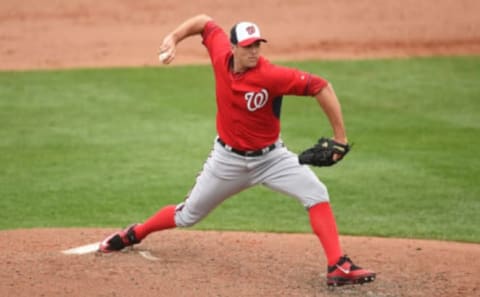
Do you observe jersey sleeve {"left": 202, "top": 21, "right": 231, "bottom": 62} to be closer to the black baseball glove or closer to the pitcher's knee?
the black baseball glove

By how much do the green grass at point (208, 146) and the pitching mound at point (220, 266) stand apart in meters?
0.53

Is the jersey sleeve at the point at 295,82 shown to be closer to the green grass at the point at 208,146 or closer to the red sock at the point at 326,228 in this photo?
the red sock at the point at 326,228

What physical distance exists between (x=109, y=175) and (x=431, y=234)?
3.49 metres

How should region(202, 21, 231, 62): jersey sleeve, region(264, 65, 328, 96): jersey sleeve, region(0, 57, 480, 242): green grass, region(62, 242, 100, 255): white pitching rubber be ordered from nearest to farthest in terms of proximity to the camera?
1. region(264, 65, 328, 96): jersey sleeve
2. region(202, 21, 231, 62): jersey sleeve
3. region(62, 242, 100, 255): white pitching rubber
4. region(0, 57, 480, 242): green grass

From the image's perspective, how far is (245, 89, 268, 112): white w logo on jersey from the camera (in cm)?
680

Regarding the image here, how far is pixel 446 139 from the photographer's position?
38.9 ft

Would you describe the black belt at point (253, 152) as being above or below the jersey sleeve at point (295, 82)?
below

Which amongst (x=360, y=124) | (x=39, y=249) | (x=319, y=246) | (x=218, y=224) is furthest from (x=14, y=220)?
(x=360, y=124)

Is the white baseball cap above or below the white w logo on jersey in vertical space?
above

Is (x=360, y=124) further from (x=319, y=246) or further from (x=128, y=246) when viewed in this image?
(x=128, y=246)

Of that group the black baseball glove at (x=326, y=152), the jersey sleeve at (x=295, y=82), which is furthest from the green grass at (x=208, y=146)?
the jersey sleeve at (x=295, y=82)

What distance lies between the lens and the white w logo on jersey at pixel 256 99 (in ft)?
22.3

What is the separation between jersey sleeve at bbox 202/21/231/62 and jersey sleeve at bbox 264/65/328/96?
552 millimetres

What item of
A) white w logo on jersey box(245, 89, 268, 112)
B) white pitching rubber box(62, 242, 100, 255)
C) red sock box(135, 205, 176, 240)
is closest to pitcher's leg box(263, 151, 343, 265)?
white w logo on jersey box(245, 89, 268, 112)
